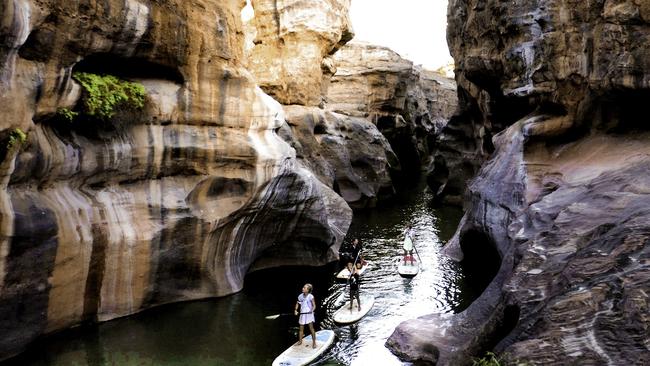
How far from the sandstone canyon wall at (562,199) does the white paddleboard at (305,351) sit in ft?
5.73

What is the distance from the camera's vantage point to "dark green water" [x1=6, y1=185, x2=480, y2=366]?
37.8 ft

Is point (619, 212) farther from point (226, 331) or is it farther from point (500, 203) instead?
point (226, 331)

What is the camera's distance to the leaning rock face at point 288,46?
28250mm

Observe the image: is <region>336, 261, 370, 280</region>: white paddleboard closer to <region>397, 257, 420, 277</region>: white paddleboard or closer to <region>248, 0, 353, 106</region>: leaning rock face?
<region>397, 257, 420, 277</region>: white paddleboard

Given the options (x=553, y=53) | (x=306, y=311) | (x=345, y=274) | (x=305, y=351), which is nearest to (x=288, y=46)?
(x=345, y=274)

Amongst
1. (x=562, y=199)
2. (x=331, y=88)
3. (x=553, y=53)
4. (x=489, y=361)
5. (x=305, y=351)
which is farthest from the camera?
(x=331, y=88)

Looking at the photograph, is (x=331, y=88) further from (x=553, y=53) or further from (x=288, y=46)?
(x=553, y=53)

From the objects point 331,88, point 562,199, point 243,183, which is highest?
point 331,88

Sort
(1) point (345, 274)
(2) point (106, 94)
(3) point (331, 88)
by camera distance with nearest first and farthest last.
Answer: (2) point (106, 94)
(1) point (345, 274)
(3) point (331, 88)

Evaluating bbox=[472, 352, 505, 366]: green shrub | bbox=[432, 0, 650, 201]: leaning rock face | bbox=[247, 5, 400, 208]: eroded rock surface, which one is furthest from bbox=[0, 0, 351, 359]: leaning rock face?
bbox=[247, 5, 400, 208]: eroded rock surface

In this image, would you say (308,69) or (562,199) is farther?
(308,69)

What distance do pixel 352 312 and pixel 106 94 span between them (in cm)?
877

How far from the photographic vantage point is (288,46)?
28.5 m

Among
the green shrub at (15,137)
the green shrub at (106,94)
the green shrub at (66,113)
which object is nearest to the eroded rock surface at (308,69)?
the green shrub at (106,94)
